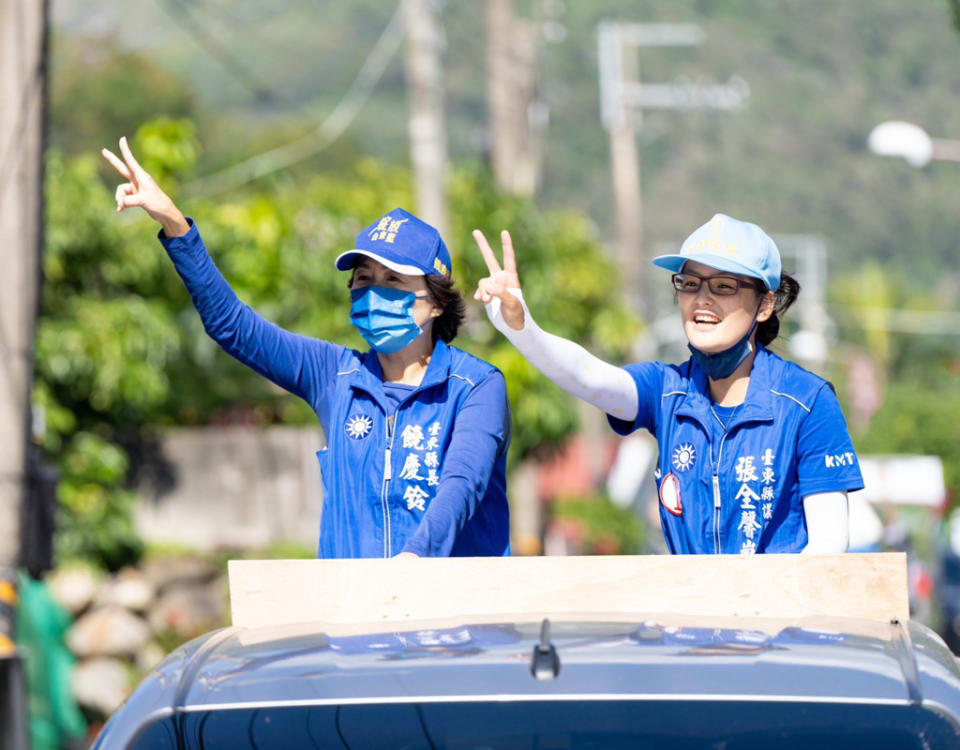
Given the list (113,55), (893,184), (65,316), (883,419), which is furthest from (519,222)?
(893,184)

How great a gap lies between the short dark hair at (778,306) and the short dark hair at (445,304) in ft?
2.49

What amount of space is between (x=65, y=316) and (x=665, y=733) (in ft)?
44.6

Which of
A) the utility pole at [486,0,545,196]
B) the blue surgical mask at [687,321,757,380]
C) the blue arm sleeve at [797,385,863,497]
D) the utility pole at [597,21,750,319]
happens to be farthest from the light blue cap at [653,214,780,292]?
the utility pole at [597,21,750,319]

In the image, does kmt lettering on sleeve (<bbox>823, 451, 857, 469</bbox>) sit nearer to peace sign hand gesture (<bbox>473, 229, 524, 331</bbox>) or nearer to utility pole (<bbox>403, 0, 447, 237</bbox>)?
peace sign hand gesture (<bbox>473, 229, 524, 331</bbox>)

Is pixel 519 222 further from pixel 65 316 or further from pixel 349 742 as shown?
pixel 349 742

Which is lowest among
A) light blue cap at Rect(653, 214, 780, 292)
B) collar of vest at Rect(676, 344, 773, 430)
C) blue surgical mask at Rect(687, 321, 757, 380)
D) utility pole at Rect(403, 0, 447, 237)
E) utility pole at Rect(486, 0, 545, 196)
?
collar of vest at Rect(676, 344, 773, 430)

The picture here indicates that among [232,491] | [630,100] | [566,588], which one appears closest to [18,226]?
[566,588]

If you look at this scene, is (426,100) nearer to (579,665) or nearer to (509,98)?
(509,98)

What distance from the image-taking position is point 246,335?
14.6 feet

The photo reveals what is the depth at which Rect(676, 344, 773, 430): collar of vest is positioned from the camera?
13.8 feet

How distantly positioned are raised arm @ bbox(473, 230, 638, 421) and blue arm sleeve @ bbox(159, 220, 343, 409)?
1.70 ft

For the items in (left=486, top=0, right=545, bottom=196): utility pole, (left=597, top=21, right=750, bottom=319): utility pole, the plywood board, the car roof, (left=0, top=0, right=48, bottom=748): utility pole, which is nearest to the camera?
the car roof

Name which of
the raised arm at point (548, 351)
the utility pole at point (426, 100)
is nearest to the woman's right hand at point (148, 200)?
the raised arm at point (548, 351)

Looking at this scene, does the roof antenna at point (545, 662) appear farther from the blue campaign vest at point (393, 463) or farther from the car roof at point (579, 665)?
the blue campaign vest at point (393, 463)
